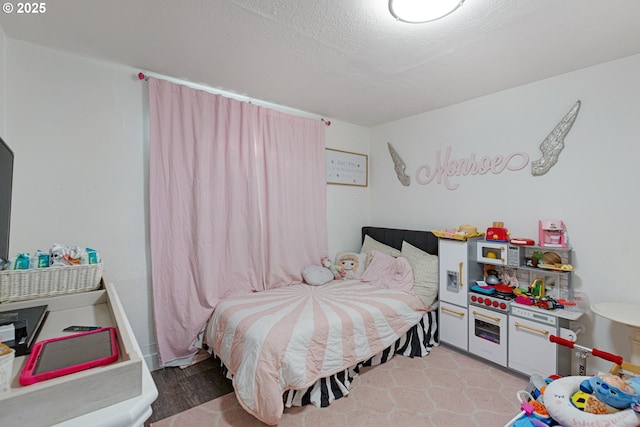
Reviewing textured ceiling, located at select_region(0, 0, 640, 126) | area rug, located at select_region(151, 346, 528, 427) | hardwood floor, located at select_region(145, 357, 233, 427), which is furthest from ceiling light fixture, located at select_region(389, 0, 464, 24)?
hardwood floor, located at select_region(145, 357, 233, 427)

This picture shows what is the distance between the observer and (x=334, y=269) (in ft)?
11.0

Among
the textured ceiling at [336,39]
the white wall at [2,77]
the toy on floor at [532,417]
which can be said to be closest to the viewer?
the toy on floor at [532,417]

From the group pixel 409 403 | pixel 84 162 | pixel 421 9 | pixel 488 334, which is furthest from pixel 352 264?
pixel 84 162

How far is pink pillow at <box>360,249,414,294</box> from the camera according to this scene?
2950 millimetres

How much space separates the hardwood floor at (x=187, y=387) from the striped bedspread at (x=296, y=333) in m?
0.24

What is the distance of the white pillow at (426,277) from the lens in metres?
2.86

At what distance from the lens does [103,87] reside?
2.21 metres

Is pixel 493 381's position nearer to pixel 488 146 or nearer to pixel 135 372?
pixel 488 146

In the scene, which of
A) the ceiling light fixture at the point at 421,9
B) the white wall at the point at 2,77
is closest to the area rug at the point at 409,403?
the white wall at the point at 2,77

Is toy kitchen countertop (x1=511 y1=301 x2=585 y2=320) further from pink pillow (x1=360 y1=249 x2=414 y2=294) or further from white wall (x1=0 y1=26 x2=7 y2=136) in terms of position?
white wall (x1=0 y1=26 x2=7 y2=136)

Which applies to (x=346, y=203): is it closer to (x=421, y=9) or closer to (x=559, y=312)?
(x=559, y=312)

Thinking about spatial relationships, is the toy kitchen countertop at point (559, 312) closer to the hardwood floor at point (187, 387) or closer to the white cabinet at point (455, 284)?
the white cabinet at point (455, 284)

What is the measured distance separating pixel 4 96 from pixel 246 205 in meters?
1.76

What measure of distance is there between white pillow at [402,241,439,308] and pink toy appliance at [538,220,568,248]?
2.93 feet
